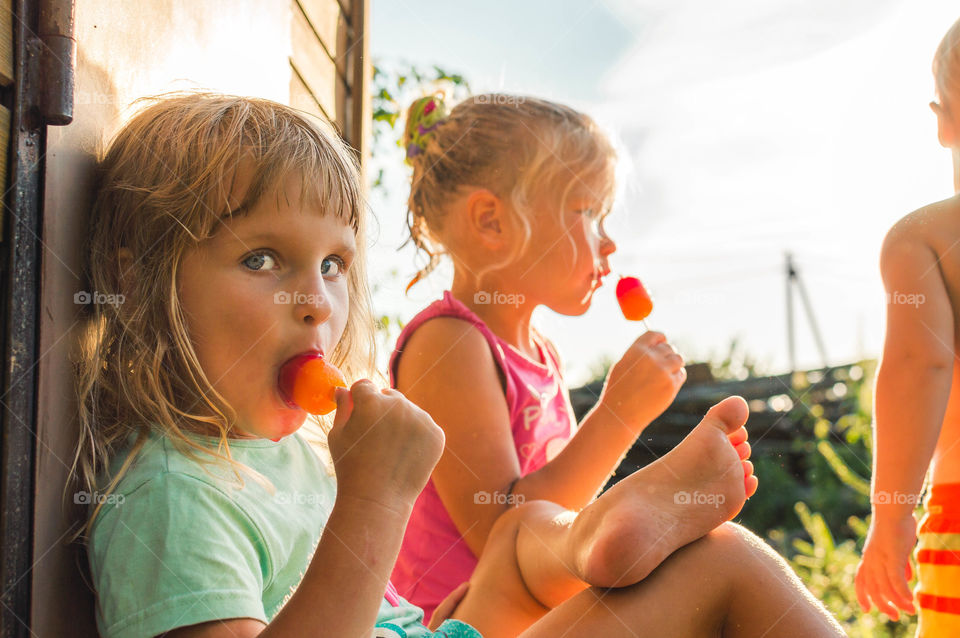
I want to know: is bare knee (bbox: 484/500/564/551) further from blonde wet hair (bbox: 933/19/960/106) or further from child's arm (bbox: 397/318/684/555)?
blonde wet hair (bbox: 933/19/960/106)

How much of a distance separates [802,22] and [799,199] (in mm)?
720

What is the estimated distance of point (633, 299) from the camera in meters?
1.44

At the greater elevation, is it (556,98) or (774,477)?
(556,98)

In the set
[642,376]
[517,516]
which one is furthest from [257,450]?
[642,376]

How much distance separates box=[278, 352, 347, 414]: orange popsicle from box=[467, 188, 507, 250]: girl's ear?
0.85m

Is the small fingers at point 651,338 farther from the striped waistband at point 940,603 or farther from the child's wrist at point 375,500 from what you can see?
the child's wrist at point 375,500

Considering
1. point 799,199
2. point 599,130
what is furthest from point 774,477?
point 599,130

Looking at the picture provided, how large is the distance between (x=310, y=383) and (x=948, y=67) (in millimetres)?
1257

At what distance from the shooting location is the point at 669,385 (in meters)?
1.40

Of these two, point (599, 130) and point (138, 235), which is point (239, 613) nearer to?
point (138, 235)

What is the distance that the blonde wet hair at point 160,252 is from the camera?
0.83m

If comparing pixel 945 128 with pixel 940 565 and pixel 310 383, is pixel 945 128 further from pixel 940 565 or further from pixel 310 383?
pixel 310 383

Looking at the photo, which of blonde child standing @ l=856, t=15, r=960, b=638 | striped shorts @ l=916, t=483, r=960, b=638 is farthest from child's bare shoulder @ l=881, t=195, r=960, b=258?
striped shorts @ l=916, t=483, r=960, b=638

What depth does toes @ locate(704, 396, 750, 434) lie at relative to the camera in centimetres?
102
